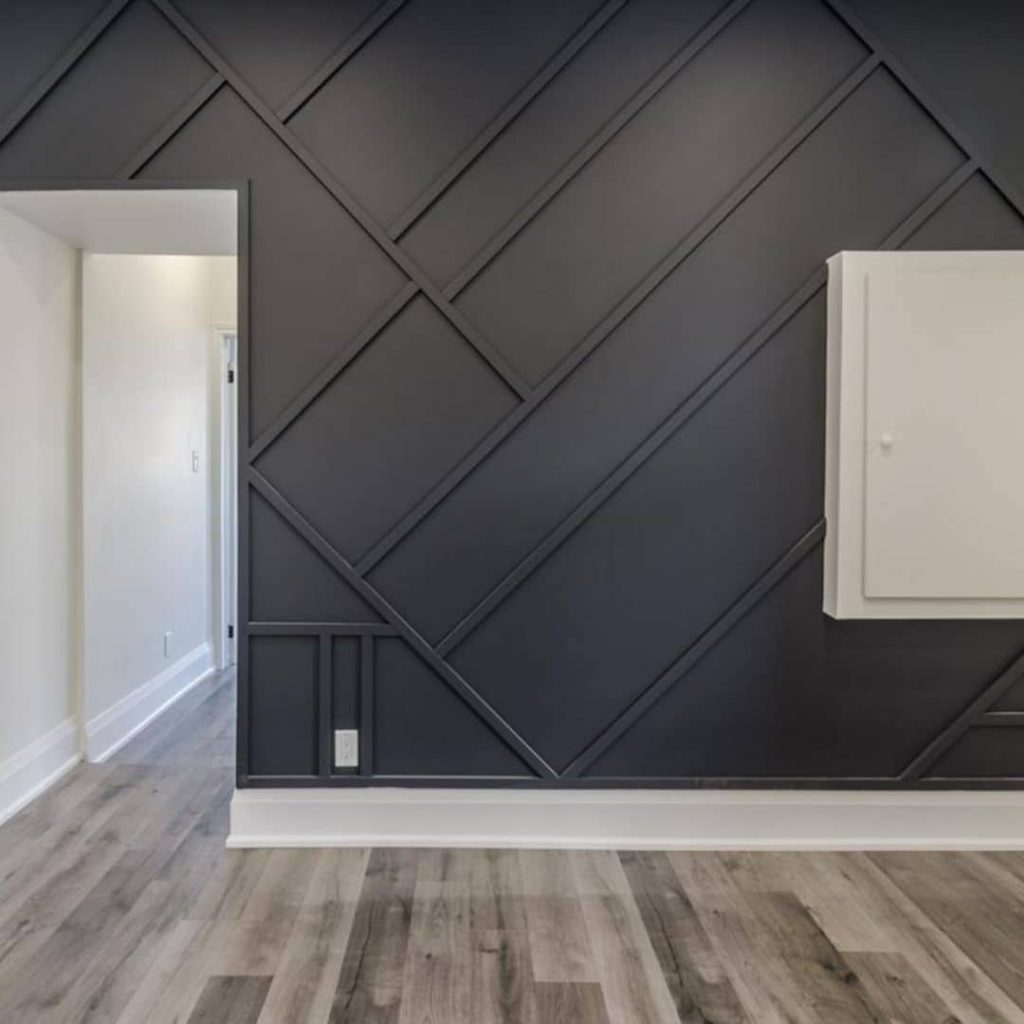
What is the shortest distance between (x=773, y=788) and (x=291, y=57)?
8.77 ft

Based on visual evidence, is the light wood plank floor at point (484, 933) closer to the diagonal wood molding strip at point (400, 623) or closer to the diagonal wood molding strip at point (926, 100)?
the diagonal wood molding strip at point (400, 623)

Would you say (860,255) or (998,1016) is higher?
(860,255)

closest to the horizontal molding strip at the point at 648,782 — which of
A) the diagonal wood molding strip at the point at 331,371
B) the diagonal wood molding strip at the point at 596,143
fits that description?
the diagonal wood molding strip at the point at 331,371

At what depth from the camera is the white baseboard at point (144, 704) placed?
3119 millimetres

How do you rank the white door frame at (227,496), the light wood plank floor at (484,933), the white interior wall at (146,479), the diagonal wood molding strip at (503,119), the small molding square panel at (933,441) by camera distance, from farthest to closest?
1. the white door frame at (227,496)
2. the white interior wall at (146,479)
3. the diagonal wood molding strip at (503,119)
4. the small molding square panel at (933,441)
5. the light wood plank floor at (484,933)

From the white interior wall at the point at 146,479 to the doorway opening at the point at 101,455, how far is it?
0.01 meters

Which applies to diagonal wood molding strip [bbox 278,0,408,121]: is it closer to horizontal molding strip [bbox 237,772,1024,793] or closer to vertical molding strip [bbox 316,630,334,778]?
vertical molding strip [bbox 316,630,334,778]

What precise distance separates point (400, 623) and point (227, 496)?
8.26 feet

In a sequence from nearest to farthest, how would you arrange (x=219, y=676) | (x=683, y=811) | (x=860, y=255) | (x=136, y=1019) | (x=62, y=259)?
(x=136, y=1019) → (x=860, y=255) → (x=683, y=811) → (x=62, y=259) → (x=219, y=676)

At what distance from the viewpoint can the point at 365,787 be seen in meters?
2.42

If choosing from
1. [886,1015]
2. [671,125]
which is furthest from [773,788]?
[671,125]

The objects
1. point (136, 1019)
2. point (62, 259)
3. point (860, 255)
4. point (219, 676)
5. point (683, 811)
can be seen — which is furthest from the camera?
point (219, 676)

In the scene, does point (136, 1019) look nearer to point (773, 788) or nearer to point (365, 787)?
point (365, 787)

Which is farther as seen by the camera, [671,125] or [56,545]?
[56,545]
